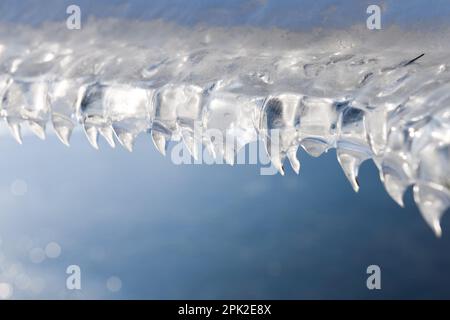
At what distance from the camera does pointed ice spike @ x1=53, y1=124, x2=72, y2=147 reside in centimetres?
105

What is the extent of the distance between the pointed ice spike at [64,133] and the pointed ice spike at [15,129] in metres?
0.10

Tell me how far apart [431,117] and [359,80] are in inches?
5.9

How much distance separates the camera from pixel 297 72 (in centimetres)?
91

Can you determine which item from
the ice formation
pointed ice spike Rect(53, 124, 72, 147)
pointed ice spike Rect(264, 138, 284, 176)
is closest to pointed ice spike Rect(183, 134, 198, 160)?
the ice formation

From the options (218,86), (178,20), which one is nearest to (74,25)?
(178,20)

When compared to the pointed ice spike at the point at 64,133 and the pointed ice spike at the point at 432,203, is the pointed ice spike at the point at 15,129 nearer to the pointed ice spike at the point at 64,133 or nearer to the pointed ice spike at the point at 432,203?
the pointed ice spike at the point at 64,133

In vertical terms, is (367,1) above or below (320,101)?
above

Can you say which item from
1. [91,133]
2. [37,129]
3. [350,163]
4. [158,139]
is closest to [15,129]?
[37,129]

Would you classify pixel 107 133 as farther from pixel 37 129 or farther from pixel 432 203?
pixel 432 203

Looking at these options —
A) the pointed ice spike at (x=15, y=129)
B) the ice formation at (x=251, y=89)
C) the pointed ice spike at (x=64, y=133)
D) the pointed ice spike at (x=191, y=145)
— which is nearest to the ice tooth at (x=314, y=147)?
the ice formation at (x=251, y=89)

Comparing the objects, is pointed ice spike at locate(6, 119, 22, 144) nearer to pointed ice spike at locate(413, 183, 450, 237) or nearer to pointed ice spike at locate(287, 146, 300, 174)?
pointed ice spike at locate(287, 146, 300, 174)

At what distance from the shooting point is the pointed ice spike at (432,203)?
2.21 ft

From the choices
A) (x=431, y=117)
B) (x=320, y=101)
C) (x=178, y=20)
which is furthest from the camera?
(x=178, y=20)

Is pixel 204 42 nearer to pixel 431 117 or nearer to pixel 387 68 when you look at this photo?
pixel 387 68
